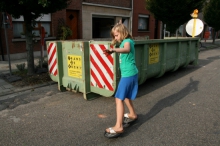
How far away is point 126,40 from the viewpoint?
2961mm

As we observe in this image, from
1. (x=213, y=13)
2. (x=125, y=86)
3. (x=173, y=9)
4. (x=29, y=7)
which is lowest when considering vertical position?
(x=125, y=86)

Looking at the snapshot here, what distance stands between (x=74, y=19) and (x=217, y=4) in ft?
49.8

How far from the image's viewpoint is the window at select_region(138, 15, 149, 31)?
1886 cm

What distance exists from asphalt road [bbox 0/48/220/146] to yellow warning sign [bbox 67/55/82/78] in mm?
567

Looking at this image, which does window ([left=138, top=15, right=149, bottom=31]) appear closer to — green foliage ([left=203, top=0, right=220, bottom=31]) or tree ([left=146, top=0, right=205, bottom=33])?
tree ([left=146, top=0, right=205, bottom=33])

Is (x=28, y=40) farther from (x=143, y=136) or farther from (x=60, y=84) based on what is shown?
(x=143, y=136)

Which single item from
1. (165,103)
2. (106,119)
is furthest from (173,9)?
(106,119)

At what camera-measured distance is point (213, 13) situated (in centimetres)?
2048

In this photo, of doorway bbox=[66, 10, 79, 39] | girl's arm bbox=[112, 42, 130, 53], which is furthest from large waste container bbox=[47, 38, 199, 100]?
doorway bbox=[66, 10, 79, 39]

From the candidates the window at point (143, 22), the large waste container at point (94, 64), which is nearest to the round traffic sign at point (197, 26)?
the large waste container at point (94, 64)

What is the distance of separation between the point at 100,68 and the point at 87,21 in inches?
383

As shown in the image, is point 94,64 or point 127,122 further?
point 94,64

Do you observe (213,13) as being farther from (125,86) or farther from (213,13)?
(125,86)

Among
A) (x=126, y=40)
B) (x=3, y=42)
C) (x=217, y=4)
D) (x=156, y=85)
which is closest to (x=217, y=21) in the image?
(x=217, y=4)
